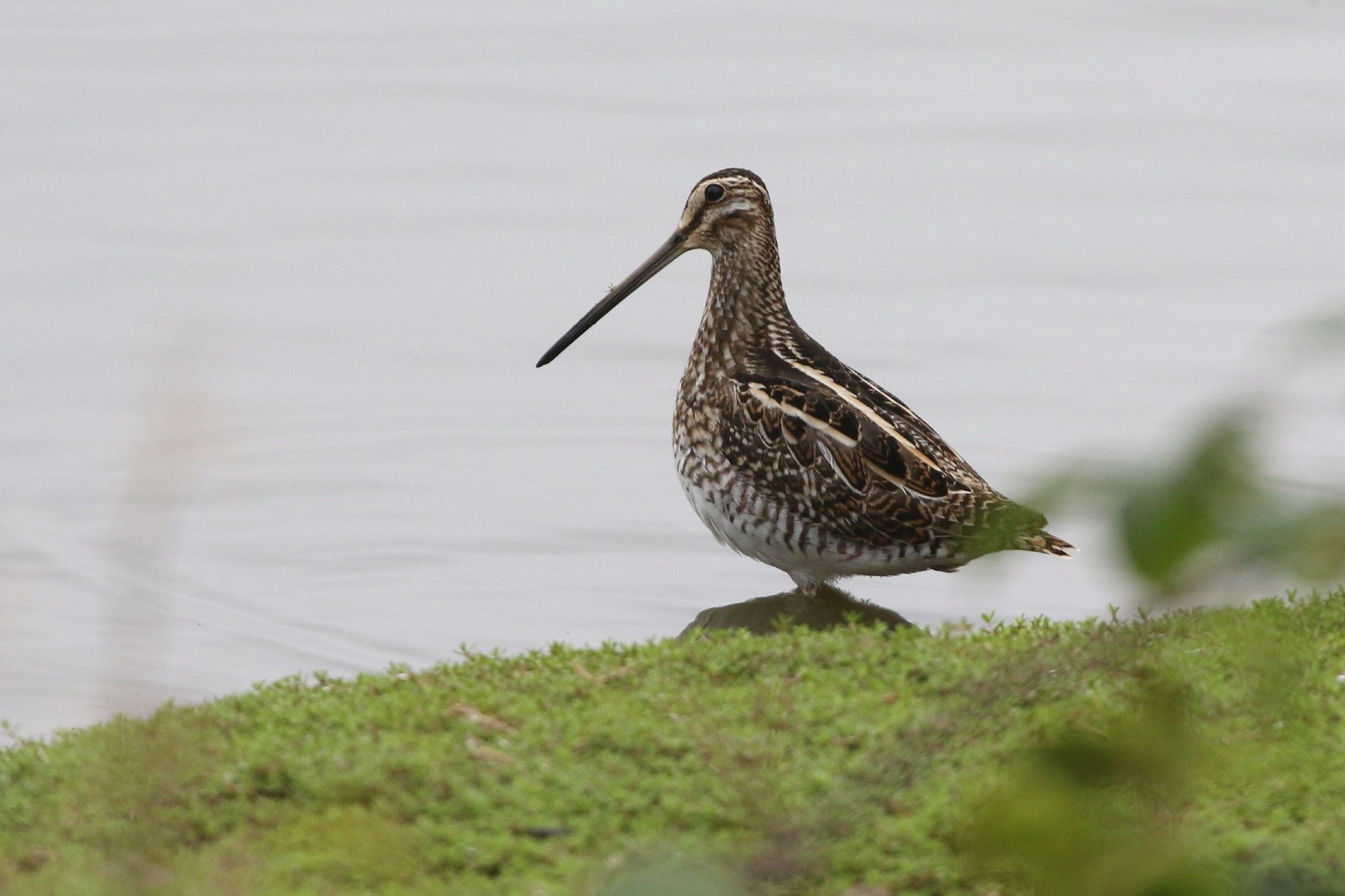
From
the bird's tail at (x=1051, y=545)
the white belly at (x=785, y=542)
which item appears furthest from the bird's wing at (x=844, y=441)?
the bird's tail at (x=1051, y=545)

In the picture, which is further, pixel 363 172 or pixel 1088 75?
pixel 1088 75

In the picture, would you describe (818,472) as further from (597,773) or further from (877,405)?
(597,773)

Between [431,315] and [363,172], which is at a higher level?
[363,172]

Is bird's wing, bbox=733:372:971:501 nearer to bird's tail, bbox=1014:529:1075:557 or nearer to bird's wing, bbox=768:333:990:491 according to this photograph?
bird's wing, bbox=768:333:990:491

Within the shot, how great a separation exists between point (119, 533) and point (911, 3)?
994 cm

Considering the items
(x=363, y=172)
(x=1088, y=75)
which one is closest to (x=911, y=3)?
(x=1088, y=75)

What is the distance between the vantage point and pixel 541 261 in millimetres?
11367

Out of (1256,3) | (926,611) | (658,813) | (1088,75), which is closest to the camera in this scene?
(658,813)

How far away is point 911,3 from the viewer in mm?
16250

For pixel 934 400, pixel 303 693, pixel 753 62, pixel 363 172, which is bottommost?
pixel 303 693

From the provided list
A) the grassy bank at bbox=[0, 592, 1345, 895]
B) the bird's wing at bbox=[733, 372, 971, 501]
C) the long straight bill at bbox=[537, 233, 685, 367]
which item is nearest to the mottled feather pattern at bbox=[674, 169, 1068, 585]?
the bird's wing at bbox=[733, 372, 971, 501]

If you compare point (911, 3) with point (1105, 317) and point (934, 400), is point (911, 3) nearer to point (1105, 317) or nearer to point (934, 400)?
point (1105, 317)

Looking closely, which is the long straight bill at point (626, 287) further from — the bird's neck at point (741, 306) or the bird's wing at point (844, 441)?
the bird's wing at point (844, 441)

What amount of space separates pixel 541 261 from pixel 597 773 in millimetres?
6892
